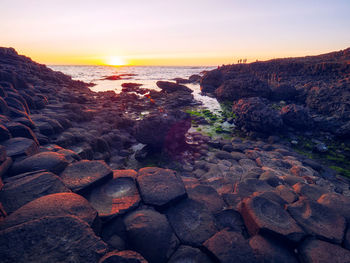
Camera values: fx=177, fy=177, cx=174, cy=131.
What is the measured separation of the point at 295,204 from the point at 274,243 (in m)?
1.30

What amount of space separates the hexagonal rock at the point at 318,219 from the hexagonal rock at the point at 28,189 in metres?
4.36

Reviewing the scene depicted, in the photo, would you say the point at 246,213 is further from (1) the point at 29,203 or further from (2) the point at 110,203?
(1) the point at 29,203

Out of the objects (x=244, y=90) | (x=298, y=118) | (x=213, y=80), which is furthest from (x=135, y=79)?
(x=298, y=118)

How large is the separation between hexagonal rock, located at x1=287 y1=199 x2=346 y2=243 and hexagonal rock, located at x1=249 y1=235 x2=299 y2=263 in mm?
678

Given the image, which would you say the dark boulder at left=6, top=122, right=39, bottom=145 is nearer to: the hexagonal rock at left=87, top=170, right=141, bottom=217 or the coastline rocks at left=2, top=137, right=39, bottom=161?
the coastline rocks at left=2, top=137, right=39, bottom=161

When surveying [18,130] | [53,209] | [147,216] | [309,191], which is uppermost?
[18,130]

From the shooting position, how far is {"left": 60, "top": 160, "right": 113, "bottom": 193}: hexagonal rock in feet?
11.2

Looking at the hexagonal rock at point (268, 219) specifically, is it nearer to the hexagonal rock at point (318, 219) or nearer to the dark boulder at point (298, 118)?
the hexagonal rock at point (318, 219)

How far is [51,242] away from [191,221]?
2.11 m

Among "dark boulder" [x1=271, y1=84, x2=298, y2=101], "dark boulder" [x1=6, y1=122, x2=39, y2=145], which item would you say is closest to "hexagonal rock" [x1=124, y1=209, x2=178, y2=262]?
"dark boulder" [x1=6, y1=122, x2=39, y2=145]

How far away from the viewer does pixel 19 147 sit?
165 inches

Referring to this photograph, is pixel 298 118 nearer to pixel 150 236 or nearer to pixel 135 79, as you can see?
pixel 150 236

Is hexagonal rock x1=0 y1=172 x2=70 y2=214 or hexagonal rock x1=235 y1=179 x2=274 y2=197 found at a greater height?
hexagonal rock x1=0 y1=172 x2=70 y2=214

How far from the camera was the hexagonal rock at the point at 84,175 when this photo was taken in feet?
11.2
